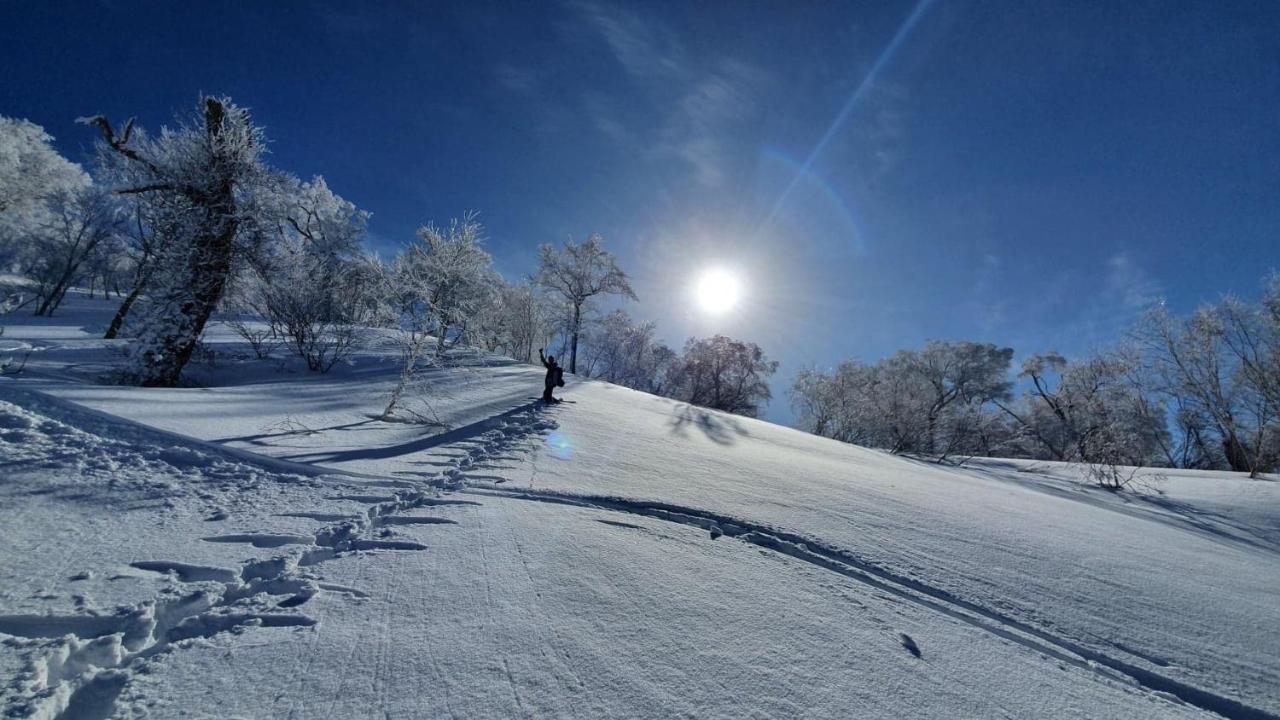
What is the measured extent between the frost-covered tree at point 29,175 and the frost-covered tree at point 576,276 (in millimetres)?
24981

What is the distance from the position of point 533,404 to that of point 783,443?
206 inches

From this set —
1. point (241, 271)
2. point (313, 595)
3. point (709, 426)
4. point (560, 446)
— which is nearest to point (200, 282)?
point (241, 271)

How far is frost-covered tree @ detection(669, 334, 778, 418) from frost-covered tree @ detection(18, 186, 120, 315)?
33.0m

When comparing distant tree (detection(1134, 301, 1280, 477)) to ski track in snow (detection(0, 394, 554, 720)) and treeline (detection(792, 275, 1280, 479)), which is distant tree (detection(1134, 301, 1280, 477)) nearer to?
treeline (detection(792, 275, 1280, 479))

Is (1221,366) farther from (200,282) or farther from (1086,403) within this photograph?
(200,282)

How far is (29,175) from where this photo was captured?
2231 centimetres

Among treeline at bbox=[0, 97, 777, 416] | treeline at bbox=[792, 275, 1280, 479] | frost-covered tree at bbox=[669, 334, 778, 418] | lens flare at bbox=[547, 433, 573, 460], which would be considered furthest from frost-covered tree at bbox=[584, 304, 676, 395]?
lens flare at bbox=[547, 433, 573, 460]

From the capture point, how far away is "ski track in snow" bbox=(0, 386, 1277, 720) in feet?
4.47

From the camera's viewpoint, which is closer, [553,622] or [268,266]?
[553,622]

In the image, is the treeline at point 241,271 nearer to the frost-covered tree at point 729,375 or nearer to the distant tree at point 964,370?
the frost-covered tree at point 729,375

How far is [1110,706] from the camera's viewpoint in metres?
1.66

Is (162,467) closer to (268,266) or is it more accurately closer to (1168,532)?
(268,266)

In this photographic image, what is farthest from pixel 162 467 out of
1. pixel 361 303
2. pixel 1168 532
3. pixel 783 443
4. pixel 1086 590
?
pixel 361 303

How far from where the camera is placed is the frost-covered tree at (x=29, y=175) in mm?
20047
